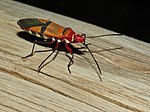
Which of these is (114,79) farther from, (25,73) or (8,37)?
(8,37)

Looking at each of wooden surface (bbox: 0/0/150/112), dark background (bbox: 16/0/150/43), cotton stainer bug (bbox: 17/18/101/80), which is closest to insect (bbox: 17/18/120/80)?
cotton stainer bug (bbox: 17/18/101/80)

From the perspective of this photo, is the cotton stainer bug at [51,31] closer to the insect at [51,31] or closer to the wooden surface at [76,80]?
the insect at [51,31]

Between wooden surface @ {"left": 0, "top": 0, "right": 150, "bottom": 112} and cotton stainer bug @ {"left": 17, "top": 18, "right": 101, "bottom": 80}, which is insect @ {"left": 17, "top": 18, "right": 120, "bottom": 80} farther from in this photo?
wooden surface @ {"left": 0, "top": 0, "right": 150, "bottom": 112}

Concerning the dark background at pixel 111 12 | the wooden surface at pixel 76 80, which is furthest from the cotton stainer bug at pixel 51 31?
the dark background at pixel 111 12

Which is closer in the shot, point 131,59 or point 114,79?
point 114,79

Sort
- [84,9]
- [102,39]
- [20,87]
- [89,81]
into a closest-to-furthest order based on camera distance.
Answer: [20,87]
[89,81]
[102,39]
[84,9]

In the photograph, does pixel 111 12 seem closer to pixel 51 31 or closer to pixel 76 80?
pixel 51 31

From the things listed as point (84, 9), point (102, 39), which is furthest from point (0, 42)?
point (84, 9)
